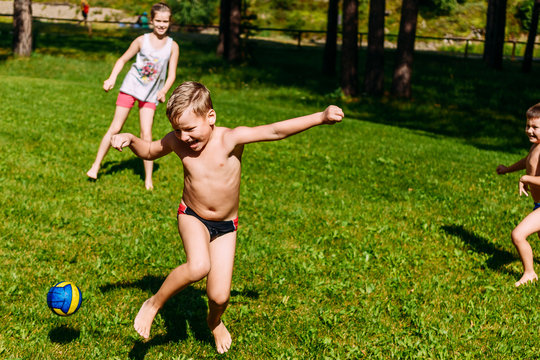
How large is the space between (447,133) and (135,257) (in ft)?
44.3

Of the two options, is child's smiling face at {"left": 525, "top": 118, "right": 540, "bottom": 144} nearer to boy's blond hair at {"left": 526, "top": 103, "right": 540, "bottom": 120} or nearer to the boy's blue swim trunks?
boy's blond hair at {"left": 526, "top": 103, "right": 540, "bottom": 120}

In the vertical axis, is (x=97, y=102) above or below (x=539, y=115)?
below

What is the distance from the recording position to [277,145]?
1248cm

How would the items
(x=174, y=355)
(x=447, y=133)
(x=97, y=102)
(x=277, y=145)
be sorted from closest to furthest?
(x=174, y=355) → (x=277, y=145) → (x=97, y=102) → (x=447, y=133)

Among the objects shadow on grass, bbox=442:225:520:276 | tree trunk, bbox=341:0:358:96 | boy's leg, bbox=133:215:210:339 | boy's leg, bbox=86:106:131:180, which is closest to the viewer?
boy's leg, bbox=133:215:210:339

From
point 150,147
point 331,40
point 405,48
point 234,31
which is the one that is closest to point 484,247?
point 150,147

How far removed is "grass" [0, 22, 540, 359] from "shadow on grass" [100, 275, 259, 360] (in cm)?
2

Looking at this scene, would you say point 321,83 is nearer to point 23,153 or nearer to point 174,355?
point 23,153

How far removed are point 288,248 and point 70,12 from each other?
5261 cm

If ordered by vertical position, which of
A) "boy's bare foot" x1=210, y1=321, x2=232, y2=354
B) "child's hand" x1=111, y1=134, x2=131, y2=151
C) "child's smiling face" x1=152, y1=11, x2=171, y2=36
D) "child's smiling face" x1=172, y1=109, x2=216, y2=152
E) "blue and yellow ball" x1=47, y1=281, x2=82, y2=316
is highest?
"child's smiling face" x1=152, y1=11, x2=171, y2=36

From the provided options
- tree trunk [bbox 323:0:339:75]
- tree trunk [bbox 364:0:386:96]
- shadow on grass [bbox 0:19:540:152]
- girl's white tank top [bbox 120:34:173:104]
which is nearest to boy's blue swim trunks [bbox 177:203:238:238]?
girl's white tank top [bbox 120:34:173:104]

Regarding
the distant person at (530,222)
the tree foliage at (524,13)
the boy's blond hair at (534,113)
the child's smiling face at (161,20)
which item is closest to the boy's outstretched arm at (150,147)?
the child's smiling face at (161,20)

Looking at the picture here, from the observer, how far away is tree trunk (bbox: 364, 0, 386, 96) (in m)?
19.3

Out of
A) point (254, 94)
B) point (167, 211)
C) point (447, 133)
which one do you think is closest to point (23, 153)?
point (167, 211)
